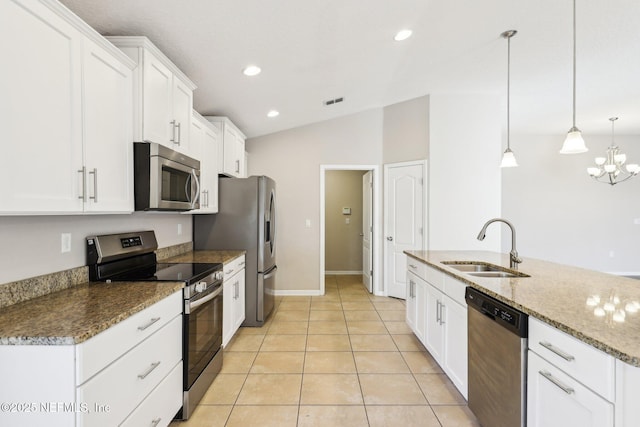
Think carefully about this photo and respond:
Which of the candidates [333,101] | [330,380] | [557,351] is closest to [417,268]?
[330,380]

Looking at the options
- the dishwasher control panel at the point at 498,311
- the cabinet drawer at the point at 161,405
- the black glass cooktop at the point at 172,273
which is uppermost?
the black glass cooktop at the point at 172,273

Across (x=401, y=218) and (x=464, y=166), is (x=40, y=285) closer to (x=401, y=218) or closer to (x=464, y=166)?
(x=401, y=218)

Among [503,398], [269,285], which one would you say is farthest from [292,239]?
[503,398]

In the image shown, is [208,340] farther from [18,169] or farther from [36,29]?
[36,29]

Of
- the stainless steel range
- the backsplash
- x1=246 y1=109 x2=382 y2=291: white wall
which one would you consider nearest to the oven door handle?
the stainless steel range

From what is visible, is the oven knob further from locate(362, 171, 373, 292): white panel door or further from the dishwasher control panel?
locate(362, 171, 373, 292): white panel door

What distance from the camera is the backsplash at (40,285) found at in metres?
1.40

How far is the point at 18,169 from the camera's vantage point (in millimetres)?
1166

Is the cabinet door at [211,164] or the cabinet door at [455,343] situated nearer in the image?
the cabinet door at [455,343]

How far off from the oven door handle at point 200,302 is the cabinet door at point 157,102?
106 cm

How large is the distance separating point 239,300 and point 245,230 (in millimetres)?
755

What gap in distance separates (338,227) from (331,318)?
276 cm

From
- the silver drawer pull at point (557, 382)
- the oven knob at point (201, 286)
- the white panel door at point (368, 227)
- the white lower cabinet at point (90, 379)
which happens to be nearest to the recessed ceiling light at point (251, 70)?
the oven knob at point (201, 286)

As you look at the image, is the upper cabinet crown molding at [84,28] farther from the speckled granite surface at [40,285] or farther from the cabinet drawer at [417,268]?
the cabinet drawer at [417,268]
